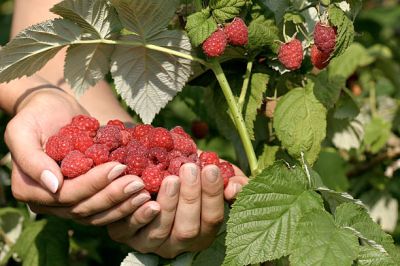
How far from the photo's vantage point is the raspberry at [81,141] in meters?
1.25

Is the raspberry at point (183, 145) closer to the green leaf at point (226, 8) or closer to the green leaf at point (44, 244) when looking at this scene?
the green leaf at point (226, 8)

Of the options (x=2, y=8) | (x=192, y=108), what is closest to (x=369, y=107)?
(x=192, y=108)

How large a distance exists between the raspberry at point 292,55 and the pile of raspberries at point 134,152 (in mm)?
183

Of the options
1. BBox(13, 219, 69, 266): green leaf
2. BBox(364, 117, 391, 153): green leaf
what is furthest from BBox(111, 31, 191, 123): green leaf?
BBox(364, 117, 391, 153): green leaf

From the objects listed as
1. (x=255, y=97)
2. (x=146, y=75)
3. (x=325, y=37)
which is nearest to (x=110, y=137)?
(x=146, y=75)

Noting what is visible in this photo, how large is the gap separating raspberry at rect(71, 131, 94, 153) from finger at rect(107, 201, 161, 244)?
127 mm

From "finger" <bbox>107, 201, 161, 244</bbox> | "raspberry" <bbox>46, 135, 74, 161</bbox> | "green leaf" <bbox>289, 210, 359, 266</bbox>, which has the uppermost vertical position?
"raspberry" <bbox>46, 135, 74, 161</bbox>

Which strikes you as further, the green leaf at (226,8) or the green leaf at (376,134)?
the green leaf at (376,134)

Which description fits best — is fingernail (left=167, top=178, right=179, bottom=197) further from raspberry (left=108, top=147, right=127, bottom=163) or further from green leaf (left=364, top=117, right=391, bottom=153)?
green leaf (left=364, top=117, right=391, bottom=153)

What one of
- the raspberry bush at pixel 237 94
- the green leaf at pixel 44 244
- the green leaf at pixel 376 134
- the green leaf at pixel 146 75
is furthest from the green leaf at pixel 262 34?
the green leaf at pixel 376 134

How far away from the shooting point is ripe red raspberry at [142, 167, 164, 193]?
1.17 metres

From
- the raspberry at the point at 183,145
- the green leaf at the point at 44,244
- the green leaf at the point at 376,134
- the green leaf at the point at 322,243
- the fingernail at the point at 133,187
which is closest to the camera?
the green leaf at the point at 322,243

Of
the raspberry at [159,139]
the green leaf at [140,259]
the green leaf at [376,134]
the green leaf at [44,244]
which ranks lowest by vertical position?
the green leaf at [44,244]

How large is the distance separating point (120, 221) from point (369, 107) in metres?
1.21
